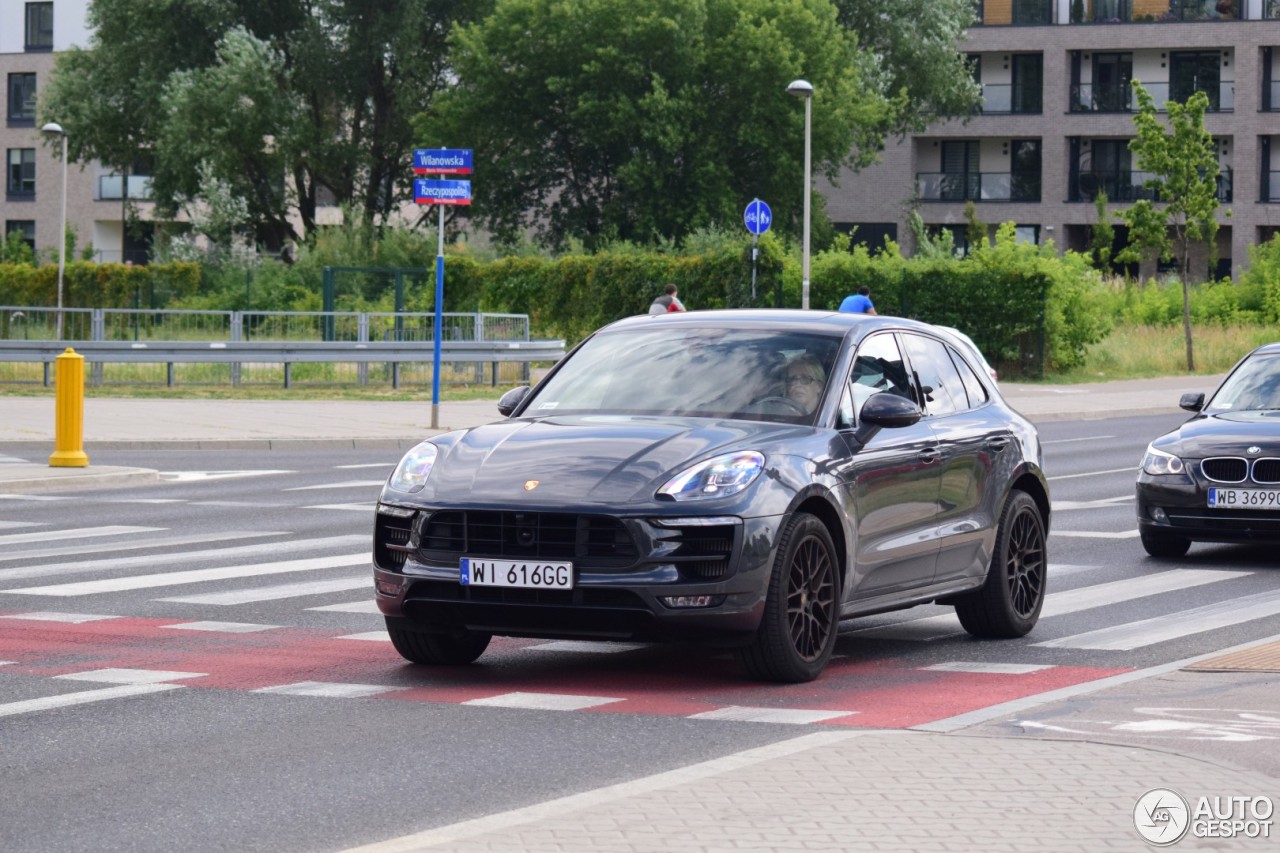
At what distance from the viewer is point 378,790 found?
6.72m

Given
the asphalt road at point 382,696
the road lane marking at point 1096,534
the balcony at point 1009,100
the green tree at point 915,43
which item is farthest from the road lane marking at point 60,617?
the balcony at point 1009,100

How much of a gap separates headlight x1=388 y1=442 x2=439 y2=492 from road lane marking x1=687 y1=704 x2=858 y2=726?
1610 millimetres

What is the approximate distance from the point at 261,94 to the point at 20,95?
31609 millimetres

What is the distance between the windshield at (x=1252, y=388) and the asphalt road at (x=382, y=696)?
52.5 inches

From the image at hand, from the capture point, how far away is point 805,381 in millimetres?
9578

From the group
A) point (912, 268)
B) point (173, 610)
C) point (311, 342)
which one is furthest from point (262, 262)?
point (173, 610)

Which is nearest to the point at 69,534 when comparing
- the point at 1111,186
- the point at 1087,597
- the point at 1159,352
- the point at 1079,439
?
the point at 1087,597

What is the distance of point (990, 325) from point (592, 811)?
126 feet

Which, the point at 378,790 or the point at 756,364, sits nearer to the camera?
the point at 378,790

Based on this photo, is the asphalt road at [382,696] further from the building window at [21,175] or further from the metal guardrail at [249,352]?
the building window at [21,175]

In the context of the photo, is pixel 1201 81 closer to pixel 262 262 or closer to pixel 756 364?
pixel 262 262

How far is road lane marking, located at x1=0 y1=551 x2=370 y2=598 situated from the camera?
12.1m

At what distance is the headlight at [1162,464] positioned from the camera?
1456 cm

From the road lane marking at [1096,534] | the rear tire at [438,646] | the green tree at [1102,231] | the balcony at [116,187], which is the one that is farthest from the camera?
the balcony at [116,187]
